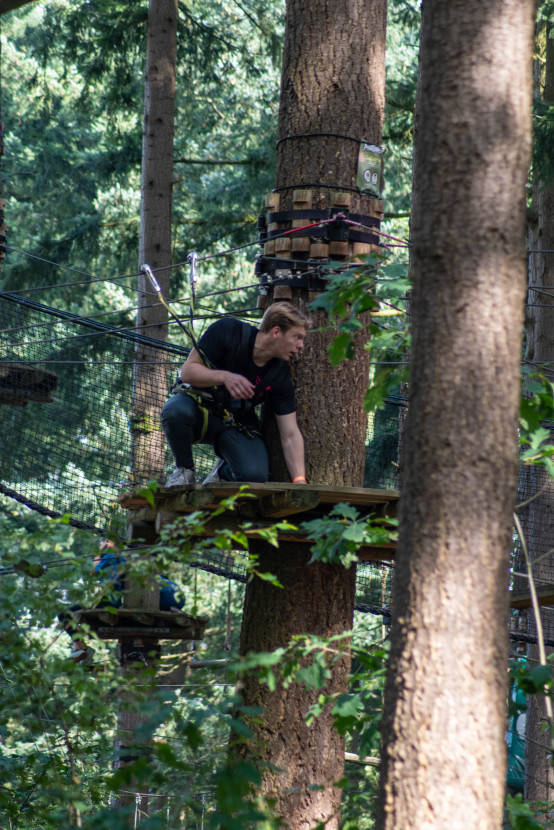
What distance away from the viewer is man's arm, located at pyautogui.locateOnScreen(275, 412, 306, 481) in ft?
11.0

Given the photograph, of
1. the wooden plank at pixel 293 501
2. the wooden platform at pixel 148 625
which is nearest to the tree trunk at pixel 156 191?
the wooden platform at pixel 148 625

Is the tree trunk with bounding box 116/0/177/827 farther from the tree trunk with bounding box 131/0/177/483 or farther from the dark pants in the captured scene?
the dark pants

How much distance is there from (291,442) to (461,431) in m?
1.41

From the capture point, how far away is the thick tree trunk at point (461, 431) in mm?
1905

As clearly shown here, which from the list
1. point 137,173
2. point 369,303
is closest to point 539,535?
point 369,303

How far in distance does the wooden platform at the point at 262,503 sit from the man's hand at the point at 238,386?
16.0 inches

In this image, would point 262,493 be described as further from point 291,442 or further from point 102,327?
point 102,327

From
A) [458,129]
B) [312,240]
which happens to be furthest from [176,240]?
[458,129]

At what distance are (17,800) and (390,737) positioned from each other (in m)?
1.97

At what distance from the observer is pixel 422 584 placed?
1963 millimetres

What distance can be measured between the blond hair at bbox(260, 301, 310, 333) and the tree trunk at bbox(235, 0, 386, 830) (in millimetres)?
182

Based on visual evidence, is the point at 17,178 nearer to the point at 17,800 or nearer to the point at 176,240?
the point at 176,240

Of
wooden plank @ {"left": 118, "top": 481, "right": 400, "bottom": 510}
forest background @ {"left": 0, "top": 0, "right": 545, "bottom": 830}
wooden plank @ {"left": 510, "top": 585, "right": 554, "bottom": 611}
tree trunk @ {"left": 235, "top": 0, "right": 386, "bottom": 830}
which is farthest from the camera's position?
forest background @ {"left": 0, "top": 0, "right": 545, "bottom": 830}

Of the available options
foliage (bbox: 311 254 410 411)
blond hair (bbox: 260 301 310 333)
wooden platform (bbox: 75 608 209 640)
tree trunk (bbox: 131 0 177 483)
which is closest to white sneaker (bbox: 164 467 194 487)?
blond hair (bbox: 260 301 310 333)
